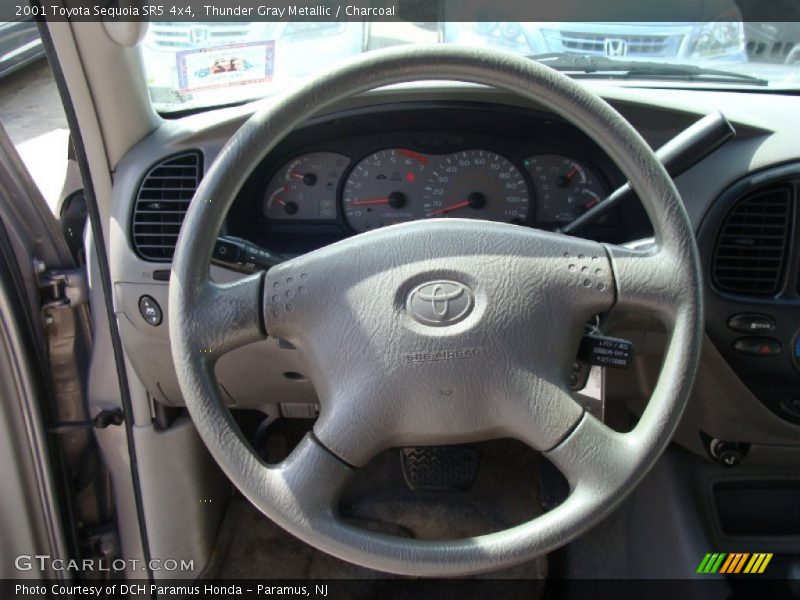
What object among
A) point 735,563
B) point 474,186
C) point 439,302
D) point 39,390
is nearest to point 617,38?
point 474,186

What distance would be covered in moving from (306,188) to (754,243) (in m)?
0.89

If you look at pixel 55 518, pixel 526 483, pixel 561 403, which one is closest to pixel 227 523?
pixel 55 518

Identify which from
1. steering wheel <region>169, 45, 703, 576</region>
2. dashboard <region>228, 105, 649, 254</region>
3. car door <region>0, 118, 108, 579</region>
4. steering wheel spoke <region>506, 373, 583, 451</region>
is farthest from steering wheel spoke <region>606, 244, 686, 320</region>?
car door <region>0, 118, 108, 579</region>

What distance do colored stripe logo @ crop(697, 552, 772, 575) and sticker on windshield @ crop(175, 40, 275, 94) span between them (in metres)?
1.46

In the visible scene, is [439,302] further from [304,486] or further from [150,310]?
[150,310]

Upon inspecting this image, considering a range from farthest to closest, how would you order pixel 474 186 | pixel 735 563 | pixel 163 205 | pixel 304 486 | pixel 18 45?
pixel 735 563
pixel 18 45
pixel 474 186
pixel 163 205
pixel 304 486

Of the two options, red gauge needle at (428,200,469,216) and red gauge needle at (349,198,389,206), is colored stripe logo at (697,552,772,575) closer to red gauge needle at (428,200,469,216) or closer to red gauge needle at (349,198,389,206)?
red gauge needle at (428,200,469,216)

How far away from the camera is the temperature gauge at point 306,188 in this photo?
159cm

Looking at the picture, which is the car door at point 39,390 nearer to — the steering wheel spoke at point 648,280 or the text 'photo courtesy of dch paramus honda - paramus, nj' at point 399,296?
the text 'photo courtesy of dch paramus honda - paramus, nj' at point 399,296

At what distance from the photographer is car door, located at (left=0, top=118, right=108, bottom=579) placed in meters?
1.56

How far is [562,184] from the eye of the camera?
5.17 ft

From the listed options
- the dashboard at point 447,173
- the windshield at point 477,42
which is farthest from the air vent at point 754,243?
the windshield at point 477,42

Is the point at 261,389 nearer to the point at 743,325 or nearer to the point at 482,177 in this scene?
the point at 482,177

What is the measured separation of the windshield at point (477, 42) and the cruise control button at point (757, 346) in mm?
527
